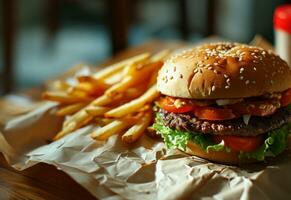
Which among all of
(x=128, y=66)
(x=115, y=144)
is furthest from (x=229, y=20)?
(x=115, y=144)

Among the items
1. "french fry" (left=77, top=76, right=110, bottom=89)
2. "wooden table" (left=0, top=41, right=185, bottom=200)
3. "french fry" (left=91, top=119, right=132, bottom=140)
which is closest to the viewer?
"wooden table" (left=0, top=41, right=185, bottom=200)

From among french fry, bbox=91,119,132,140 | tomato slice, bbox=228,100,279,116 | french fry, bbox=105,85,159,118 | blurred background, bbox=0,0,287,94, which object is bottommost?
blurred background, bbox=0,0,287,94

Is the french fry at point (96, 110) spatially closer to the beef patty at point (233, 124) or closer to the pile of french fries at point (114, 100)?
the pile of french fries at point (114, 100)

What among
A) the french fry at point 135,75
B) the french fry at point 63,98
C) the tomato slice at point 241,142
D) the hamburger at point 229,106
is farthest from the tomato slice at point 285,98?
the french fry at point 63,98

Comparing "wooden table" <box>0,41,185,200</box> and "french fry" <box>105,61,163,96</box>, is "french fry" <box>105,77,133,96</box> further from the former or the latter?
"wooden table" <box>0,41,185,200</box>

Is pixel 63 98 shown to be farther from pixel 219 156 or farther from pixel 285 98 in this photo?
pixel 285 98

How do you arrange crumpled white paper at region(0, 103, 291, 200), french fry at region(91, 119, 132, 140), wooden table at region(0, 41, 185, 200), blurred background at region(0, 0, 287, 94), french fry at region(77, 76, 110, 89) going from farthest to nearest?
blurred background at region(0, 0, 287, 94) → french fry at region(77, 76, 110, 89) → french fry at region(91, 119, 132, 140) → wooden table at region(0, 41, 185, 200) → crumpled white paper at region(0, 103, 291, 200)

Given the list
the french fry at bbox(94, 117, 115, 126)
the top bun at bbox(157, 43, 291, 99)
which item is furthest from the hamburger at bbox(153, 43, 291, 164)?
the french fry at bbox(94, 117, 115, 126)

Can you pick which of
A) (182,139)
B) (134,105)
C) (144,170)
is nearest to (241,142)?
(182,139)
